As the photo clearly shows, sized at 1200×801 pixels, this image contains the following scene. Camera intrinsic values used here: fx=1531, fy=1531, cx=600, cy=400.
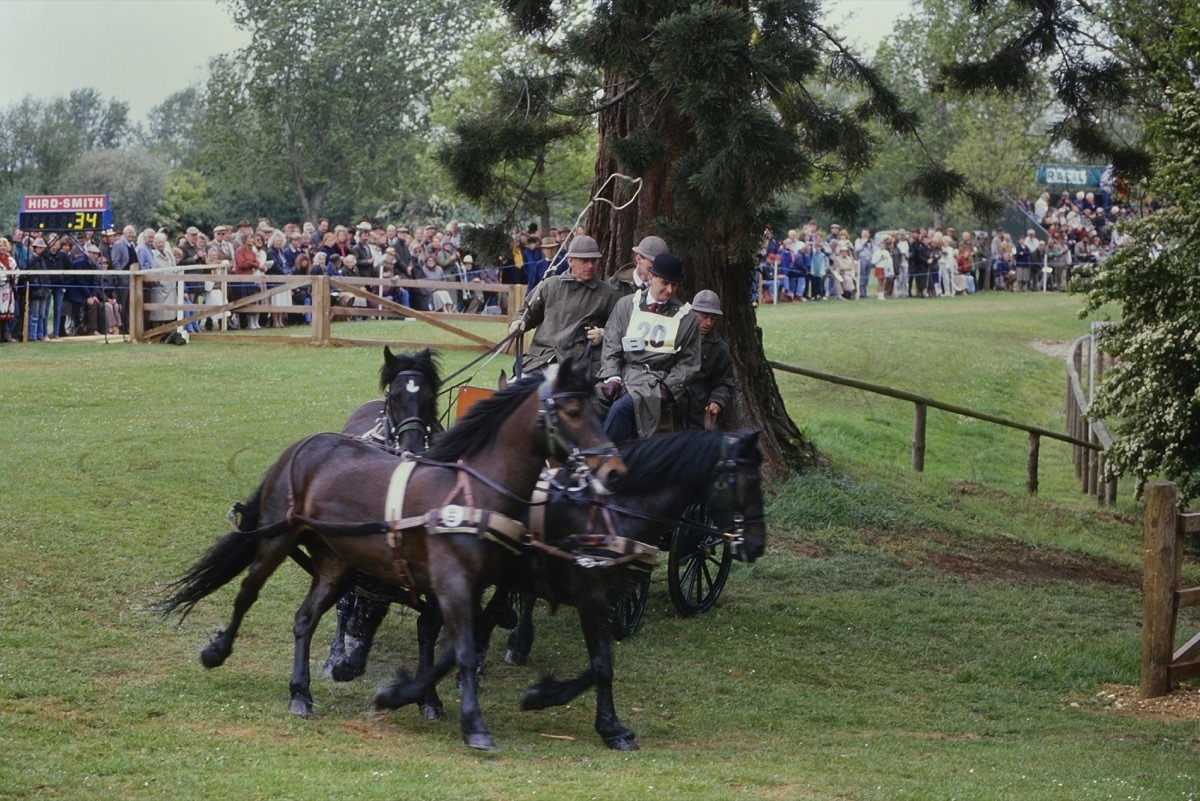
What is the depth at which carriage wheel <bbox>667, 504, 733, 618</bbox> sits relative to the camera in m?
10.9

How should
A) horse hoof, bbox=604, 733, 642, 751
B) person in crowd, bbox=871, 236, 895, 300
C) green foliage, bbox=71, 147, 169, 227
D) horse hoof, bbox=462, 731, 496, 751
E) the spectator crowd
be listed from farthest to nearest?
green foliage, bbox=71, 147, 169, 227 < person in crowd, bbox=871, 236, 895, 300 < the spectator crowd < horse hoof, bbox=604, 733, 642, 751 < horse hoof, bbox=462, 731, 496, 751

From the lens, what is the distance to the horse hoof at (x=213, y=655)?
353 inches

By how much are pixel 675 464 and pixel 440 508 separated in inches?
57.8

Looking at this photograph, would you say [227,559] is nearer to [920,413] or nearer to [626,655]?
[626,655]

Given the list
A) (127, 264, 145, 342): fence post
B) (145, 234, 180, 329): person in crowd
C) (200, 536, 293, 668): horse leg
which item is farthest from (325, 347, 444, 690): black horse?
(145, 234, 180, 329): person in crowd

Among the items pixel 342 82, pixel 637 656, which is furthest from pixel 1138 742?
pixel 342 82

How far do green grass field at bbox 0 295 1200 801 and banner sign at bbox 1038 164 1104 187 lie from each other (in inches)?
1569

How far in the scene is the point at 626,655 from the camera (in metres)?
10.4

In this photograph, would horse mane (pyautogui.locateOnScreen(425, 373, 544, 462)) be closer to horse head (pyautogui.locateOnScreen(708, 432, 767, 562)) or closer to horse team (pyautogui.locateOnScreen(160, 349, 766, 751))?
horse team (pyautogui.locateOnScreen(160, 349, 766, 751))

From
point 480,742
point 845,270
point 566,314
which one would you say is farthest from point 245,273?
point 480,742

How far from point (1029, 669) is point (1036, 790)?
138 inches

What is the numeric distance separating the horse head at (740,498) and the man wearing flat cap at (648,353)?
171 centimetres

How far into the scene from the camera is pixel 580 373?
809cm

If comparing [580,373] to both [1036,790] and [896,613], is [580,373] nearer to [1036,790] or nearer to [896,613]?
[1036,790]
